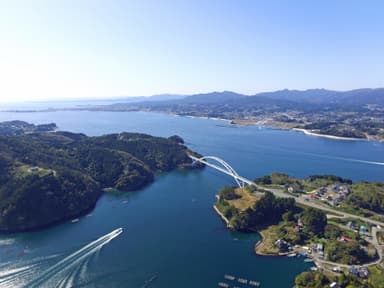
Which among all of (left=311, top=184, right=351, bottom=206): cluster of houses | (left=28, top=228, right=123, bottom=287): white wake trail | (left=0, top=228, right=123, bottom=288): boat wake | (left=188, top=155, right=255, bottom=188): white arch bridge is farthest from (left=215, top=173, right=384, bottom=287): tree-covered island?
(left=0, top=228, right=123, bottom=288): boat wake

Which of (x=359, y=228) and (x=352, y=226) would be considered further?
(x=352, y=226)

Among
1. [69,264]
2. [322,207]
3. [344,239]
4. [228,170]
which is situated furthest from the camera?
[228,170]

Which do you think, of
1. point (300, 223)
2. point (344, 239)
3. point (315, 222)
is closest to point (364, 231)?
point (344, 239)

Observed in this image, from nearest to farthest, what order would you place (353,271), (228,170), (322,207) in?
(353,271) → (322,207) → (228,170)

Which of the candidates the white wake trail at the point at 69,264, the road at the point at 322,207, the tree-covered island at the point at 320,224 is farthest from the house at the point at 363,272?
the white wake trail at the point at 69,264

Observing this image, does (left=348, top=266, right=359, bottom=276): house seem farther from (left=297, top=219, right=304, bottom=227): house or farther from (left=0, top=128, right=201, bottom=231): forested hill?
(left=0, top=128, right=201, bottom=231): forested hill

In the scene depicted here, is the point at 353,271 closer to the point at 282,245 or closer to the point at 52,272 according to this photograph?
the point at 282,245

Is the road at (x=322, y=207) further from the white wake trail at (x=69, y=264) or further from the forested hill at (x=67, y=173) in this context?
the white wake trail at (x=69, y=264)
